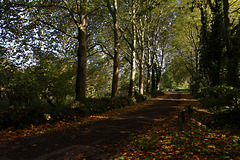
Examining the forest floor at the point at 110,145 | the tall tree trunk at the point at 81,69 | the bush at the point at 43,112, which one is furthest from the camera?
the tall tree trunk at the point at 81,69

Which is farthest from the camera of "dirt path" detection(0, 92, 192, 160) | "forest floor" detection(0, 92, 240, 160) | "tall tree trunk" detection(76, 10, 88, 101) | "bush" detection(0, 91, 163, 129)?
"tall tree trunk" detection(76, 10, 88, 101)

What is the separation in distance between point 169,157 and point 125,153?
1.29 metres

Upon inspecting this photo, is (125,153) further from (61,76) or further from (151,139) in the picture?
(61,76)

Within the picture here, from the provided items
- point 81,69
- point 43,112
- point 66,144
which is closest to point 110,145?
point 66,144

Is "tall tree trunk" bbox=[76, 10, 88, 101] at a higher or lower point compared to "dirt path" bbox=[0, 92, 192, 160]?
higher

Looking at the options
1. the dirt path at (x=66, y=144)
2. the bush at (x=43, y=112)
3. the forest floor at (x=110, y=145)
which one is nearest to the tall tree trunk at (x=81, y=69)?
the bush at (x=43, y=112)

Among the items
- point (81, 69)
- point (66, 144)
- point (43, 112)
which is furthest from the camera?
point (81, 69)

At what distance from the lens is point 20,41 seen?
11.0 metres

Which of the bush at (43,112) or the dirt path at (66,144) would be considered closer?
the dirt path at (66,144)

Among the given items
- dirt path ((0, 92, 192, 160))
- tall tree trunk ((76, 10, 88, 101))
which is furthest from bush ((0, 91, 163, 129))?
dirt path ((0, 92, 192, 160))

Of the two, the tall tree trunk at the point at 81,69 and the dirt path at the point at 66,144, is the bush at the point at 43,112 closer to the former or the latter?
the tall tree trunk at the point at 81,69

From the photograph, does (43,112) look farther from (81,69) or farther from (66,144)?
(81,69)

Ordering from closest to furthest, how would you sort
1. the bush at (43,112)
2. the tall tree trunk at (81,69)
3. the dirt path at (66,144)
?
the dirt path at (66,144) < the bush at (43,112) < the tall tree trunk at (81,69)

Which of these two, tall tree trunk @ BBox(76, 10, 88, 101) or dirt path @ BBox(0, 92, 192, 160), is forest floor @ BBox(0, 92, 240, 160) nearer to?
dirt path @ BBox(0, 92, 192, 160)
